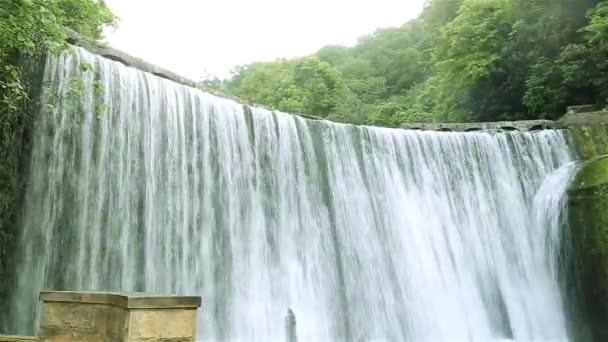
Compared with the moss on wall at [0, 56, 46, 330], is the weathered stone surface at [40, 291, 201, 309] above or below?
below

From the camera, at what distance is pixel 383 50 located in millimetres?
45625

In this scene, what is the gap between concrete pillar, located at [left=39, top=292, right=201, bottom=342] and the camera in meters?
A: 4.34

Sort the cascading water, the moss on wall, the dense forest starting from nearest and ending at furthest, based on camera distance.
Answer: the moss on wall
the cascading water
the dense forest

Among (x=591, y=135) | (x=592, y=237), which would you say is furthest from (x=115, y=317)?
(x=591, y=135)

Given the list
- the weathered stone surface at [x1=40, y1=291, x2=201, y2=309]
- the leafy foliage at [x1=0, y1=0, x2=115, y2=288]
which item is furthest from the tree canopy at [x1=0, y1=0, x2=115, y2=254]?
the weathered stone surface at [x1=40, y1=291, x2=201, y2=309]

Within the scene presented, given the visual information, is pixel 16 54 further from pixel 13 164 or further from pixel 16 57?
pixel 13 164

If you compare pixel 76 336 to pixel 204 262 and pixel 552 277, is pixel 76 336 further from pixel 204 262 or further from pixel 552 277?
pixel 552 277

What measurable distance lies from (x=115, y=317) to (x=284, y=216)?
8.59m

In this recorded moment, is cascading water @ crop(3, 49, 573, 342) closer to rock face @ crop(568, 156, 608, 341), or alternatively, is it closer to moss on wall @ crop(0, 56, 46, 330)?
moss on wall @ crop(0, 56, 46, 330)

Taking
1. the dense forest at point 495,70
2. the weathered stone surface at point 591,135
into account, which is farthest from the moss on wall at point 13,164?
the weathered stone surface at point 591,135

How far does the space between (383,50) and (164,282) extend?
3779cm

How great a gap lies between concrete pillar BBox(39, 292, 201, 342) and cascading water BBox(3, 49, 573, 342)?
429 centimetres

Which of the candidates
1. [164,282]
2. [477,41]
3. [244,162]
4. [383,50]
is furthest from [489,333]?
[383,50]

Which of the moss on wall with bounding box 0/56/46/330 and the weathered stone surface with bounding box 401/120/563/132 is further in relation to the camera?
the weathered stone surface with bounding box 401/120/563/132
